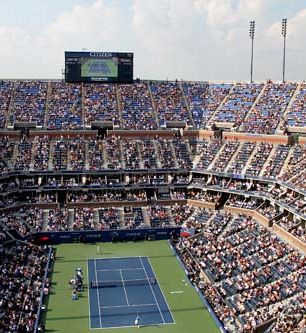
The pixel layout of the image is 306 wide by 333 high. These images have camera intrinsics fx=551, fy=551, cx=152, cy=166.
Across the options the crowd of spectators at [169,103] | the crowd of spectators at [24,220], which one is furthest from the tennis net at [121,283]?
the crowd of spectators at [169,103]

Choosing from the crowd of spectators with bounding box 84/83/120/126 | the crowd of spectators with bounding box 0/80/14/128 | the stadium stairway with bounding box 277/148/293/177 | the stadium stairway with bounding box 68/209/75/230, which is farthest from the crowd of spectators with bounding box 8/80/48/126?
the stadium stairway with bounding box 277/148/293/177

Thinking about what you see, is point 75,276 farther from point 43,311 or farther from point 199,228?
point 199,228

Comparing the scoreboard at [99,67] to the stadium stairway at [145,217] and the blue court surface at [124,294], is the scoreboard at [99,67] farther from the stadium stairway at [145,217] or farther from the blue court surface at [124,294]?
the blue court surface at [124,294]

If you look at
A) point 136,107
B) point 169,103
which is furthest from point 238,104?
point 136,107

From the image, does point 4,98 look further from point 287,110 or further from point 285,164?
point 285,164

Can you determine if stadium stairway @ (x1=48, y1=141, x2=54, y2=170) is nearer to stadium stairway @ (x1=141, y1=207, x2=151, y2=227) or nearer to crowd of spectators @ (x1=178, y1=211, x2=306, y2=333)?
stadium stairway @ (x1=141, y1=207, x2=151, y2=227)
